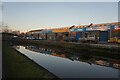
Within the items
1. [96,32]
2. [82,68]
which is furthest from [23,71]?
[96,32]

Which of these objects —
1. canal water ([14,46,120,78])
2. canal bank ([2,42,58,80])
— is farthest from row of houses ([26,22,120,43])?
canal bank ([2,42,58,80])

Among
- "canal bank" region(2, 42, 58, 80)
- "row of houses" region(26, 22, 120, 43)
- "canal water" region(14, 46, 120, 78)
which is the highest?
"row of houses" region(26, 22, 120, 43)

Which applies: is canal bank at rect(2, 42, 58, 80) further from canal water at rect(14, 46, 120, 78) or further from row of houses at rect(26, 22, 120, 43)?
row of houses at rect(26, 22, 120, 43)

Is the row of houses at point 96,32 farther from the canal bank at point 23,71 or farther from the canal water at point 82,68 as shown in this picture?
the canal bank at point 23,71

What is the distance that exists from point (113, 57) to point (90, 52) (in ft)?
28.4

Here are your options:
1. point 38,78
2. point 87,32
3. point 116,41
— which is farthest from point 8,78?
point 87,32

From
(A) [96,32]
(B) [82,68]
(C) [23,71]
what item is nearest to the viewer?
(C) [23,71]

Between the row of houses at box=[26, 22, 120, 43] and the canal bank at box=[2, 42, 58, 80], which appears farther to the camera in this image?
the row of houses at box=[26, 22, 120, 43]

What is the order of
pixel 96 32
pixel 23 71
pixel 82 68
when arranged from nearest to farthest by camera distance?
pixel 23 71
pixel 82 68
pixel 96 32

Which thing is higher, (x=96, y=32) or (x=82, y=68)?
(x=96, y=32)

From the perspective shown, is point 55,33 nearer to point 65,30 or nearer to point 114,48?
point 65,30

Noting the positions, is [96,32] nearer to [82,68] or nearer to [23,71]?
[82,68]

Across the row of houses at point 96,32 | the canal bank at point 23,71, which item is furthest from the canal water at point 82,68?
the row of houses at point 96,32

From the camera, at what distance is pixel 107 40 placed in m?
55.0
